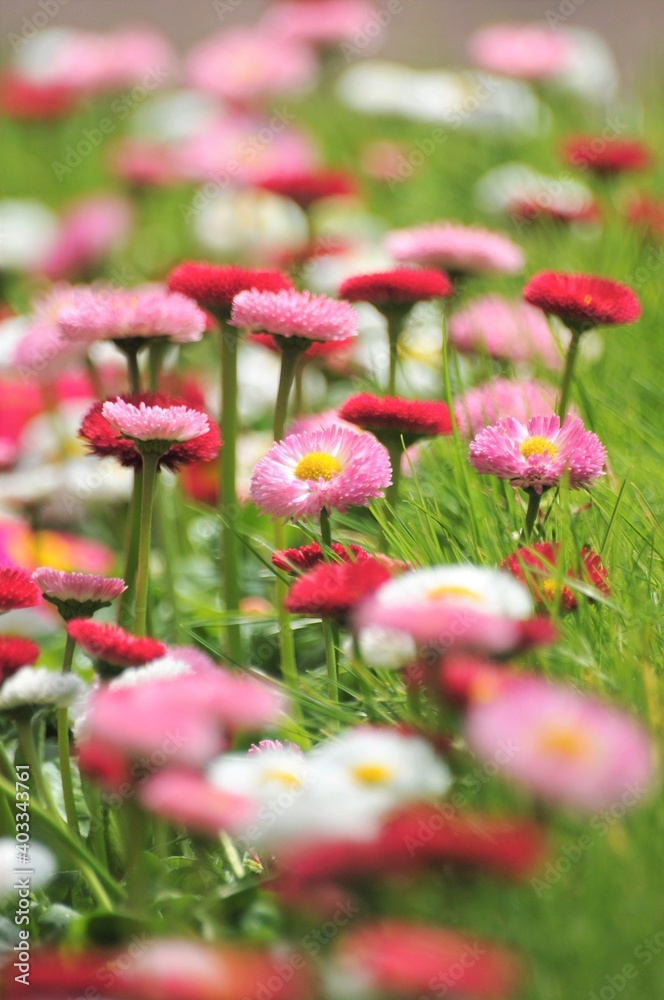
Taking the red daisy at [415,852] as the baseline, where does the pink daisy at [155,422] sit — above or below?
above

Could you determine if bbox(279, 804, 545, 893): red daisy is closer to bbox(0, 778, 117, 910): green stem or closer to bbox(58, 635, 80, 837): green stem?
bbox(0, 778, 117, 910): green stem

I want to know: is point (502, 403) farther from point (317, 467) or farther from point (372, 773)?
point (372, 773)

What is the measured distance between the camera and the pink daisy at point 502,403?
1.19 m

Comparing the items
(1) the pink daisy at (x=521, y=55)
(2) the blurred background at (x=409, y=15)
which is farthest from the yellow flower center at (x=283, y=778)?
(2) the blurred background at (x=409, y=15)

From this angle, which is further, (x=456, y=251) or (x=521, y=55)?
(x=521, y=55)

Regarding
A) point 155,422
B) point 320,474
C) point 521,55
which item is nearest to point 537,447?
point 320,474

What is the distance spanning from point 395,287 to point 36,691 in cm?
45

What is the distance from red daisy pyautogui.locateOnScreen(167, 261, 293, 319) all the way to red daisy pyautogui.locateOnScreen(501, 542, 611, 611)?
30 centimetres

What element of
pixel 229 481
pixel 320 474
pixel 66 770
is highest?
pixel 320 474

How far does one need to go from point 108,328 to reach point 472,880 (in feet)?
1.82

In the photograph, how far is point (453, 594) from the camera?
0.69 metres

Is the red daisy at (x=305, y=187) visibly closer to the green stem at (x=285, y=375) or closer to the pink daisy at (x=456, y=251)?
the pink daisy at (x=456, y=251)

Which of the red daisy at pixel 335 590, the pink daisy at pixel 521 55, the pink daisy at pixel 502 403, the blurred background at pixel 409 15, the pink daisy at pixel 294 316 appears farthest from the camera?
the blurred background at pixel 409 15

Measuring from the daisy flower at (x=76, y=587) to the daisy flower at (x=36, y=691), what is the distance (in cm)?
Answer: 6
